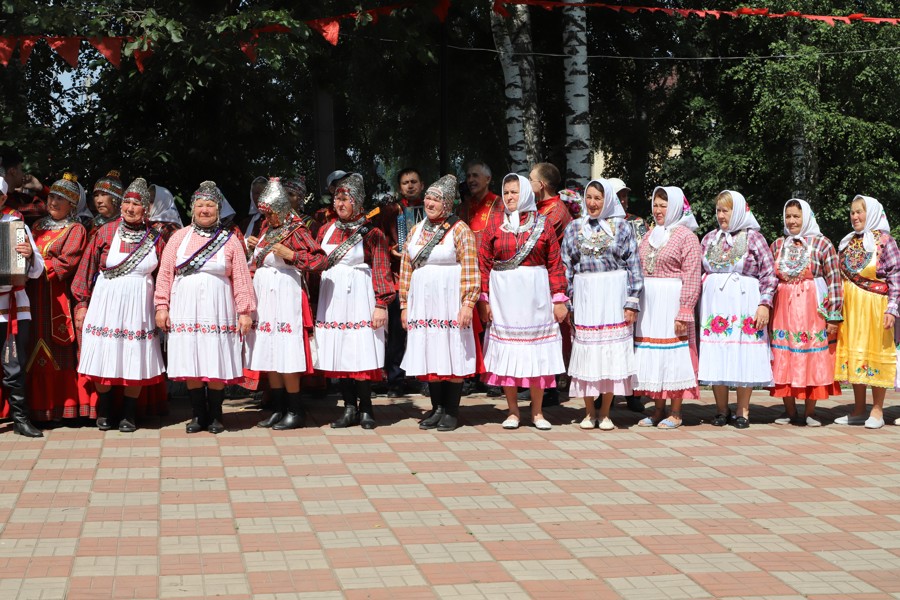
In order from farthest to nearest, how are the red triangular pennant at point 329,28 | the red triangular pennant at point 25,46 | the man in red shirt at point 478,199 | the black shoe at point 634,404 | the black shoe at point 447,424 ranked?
1. the red triangular pennant at point 329,28
2. the black shoe at point 634,404
3. the man in red shirt at point 478,199
4. the red triangular pennant at point 25,46
5. the black shoe at point 447,424

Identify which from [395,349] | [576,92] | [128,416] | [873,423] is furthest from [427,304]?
[576,92]

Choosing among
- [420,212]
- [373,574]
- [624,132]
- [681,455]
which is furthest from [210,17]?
[624,132]

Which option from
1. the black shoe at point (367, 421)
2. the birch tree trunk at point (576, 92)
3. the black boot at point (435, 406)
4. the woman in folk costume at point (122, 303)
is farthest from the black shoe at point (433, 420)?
the birch tree trunk at point (576, 92)

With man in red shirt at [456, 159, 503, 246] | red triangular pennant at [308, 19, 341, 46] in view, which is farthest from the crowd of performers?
red triangular pennant at [308, 19, 341, 46]

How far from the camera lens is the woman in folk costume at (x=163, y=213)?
9.32 metres

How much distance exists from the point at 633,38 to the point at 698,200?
4.17 m

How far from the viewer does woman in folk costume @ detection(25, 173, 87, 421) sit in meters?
8.96

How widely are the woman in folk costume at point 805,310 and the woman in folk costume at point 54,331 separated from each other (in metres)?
5.66

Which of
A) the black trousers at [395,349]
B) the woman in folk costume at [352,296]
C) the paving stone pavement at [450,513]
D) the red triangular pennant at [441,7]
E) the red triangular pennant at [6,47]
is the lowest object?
the paving stone pavement at [450,513]

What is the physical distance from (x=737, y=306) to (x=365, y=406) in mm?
3102

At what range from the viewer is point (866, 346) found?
9.53 meters

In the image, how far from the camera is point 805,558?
577cm

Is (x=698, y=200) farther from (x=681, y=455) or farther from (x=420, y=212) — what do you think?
(x=681, y=455)

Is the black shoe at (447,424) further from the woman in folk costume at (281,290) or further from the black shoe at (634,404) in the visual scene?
the black shoe at (634,404)
